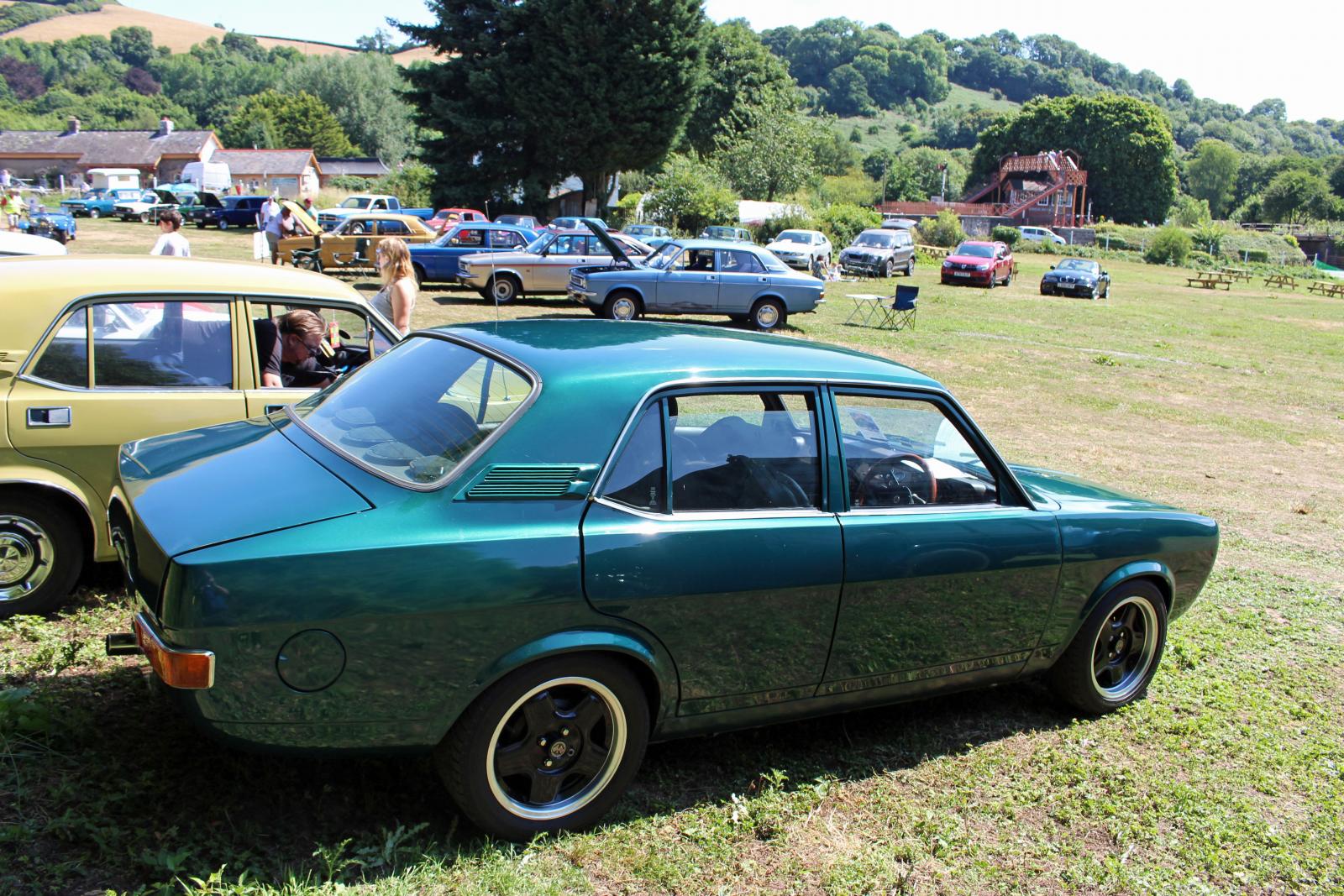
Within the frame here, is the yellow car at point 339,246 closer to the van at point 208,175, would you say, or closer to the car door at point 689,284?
the car door at point 689,284

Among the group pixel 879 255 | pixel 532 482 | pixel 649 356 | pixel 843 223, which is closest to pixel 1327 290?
pixel 843 223

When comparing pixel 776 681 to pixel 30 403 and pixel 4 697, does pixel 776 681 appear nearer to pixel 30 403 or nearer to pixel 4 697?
pixel 4 697

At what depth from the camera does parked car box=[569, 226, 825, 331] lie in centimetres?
1853

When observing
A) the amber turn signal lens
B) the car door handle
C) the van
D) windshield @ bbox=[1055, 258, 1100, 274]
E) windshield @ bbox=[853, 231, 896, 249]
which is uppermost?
the van

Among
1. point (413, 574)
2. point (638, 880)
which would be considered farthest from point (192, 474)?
point (638, 880)

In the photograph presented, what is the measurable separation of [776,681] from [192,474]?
6.91ft

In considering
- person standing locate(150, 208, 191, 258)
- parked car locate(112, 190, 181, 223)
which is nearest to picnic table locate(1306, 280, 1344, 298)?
person standing locate(150, 208, 191, 258)

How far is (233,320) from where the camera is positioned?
502cm

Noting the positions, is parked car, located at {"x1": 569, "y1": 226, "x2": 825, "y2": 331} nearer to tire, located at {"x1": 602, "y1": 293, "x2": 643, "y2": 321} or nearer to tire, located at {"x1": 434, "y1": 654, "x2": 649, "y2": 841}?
tire, located at {"x1": 602, "y1": 293, "x2": 643, "y2": 321}

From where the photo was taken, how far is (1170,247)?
217 feet

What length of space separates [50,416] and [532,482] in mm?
2737

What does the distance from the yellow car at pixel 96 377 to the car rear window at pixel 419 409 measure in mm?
1205

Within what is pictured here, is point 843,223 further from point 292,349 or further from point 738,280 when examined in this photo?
point 292,349

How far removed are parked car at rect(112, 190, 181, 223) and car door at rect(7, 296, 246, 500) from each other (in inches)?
1933
